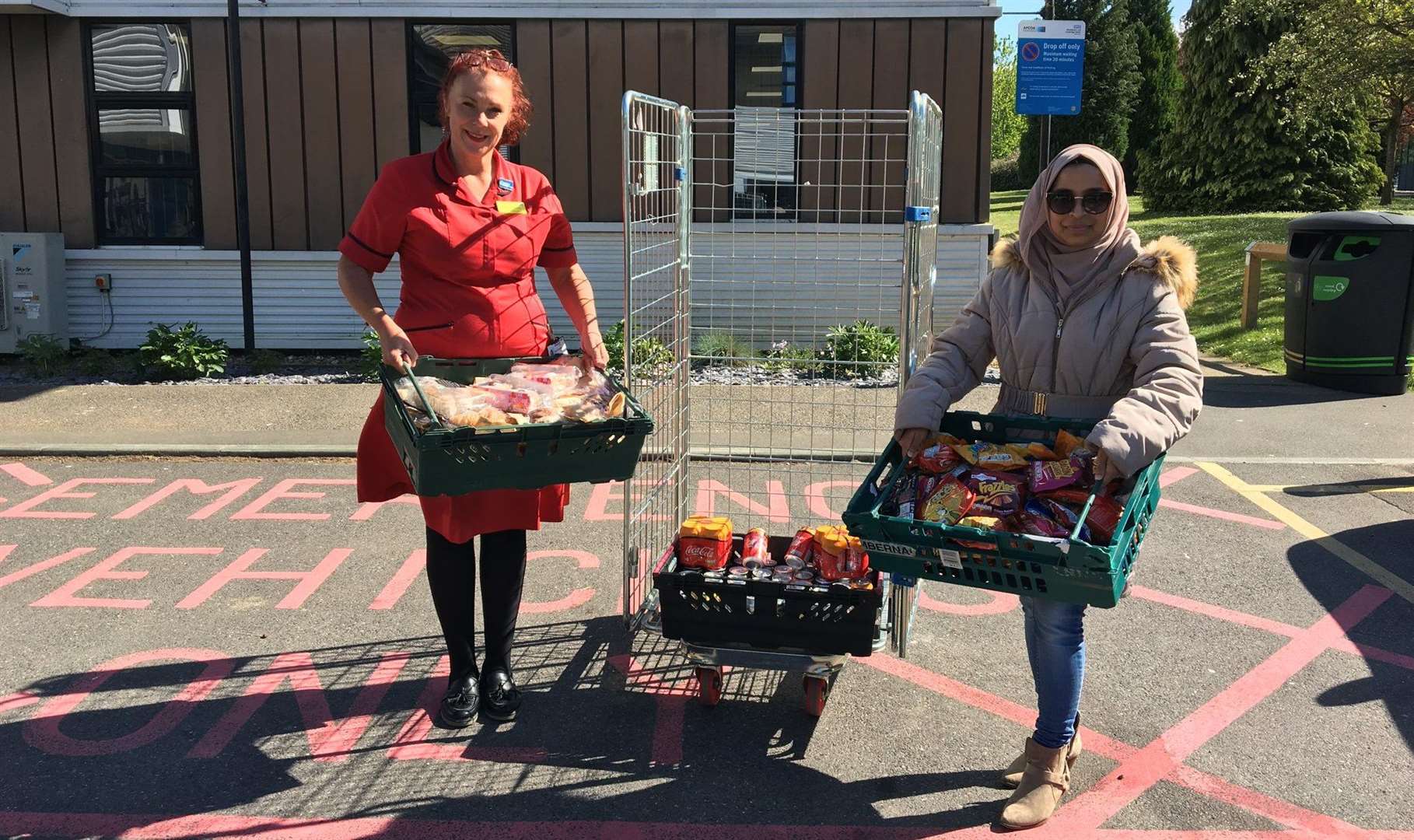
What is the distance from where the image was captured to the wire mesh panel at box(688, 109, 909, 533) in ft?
20.8

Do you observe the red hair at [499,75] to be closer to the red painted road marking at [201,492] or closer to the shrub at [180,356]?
the red painted road marking at [201,492]

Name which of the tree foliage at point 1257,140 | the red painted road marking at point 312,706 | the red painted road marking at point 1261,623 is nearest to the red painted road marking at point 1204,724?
the red painted road marking at point 1261,623

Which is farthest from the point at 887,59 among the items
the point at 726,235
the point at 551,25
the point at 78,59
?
the point at 78,59

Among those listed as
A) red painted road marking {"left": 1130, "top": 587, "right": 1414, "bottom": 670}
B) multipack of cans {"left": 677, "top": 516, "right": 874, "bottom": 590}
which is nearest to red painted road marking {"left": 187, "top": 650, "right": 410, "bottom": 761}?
multipack of cans {"left": 677, "top": 516, "right": 874, "bottom": 590}

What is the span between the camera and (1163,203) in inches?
933

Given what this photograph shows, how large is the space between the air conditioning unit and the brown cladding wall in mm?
530

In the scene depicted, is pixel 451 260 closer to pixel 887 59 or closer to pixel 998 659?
pixel 998 659

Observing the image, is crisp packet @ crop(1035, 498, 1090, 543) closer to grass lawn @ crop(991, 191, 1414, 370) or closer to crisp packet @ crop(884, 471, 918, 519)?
crisp packet @ crop(884, 471, 918, 519)

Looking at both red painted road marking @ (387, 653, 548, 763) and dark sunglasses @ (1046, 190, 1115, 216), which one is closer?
dark sunglasses @ (1046, 190, 1115, 216)

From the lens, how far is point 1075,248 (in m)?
3.12

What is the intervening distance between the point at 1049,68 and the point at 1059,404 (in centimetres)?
1044

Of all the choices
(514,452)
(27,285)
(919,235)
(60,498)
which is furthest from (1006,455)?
(27,285)

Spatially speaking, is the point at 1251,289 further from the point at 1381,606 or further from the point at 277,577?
the point at 277,577

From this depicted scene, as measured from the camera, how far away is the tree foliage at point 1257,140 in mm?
21281
